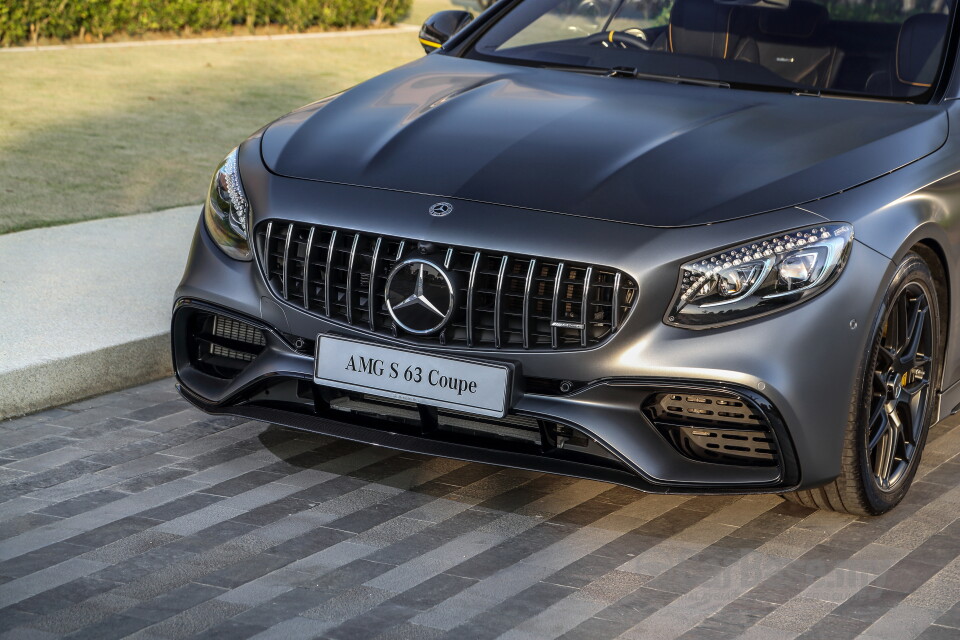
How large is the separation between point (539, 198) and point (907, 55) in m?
1.65

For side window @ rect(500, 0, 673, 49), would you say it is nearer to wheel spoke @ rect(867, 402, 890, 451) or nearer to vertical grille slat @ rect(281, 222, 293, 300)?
vertical grille slat @ rect(281, 222, 293, 300)

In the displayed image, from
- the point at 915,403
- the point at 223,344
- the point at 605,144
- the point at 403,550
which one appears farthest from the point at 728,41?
the point at 403,550

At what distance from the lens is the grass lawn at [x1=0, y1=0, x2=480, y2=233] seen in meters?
7.89

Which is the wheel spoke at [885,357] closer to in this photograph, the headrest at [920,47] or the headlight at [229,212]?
the headrest at [920,47]

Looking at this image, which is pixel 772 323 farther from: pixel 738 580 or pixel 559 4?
pixel 559 4

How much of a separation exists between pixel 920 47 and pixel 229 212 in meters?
2.36

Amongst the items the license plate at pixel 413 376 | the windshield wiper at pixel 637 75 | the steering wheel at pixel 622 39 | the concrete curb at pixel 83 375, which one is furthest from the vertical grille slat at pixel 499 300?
the concrete curb at pixel 83 375

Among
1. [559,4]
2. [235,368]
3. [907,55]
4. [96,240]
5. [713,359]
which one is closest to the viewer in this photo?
[713,359]

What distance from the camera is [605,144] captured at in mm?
4207

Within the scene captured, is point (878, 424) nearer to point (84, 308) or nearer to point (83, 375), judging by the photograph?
point (83, 375)

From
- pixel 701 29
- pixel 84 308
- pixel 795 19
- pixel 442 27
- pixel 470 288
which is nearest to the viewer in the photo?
pixel 470 288

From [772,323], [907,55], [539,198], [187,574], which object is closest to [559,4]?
[907,55]

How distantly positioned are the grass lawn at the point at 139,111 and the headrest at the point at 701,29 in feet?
11.1

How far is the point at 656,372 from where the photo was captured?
148 inches
